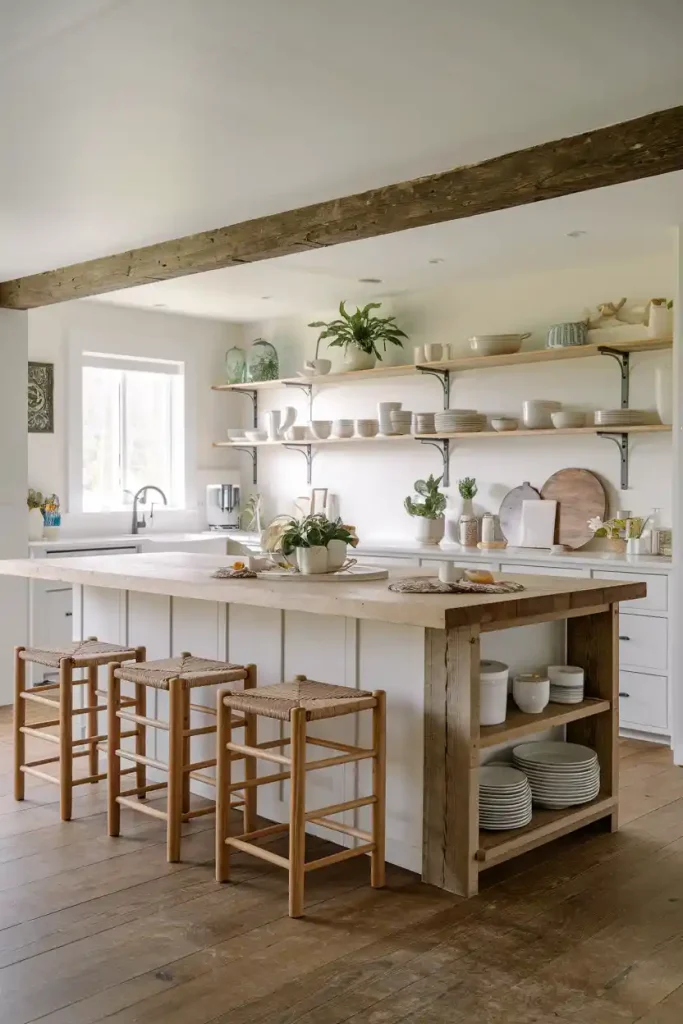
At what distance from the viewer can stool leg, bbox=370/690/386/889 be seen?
3.04 meters

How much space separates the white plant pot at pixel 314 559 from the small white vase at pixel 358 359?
3.16 metres

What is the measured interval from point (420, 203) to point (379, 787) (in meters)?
2.09

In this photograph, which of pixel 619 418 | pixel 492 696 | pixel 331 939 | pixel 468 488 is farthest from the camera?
pixel 468 488

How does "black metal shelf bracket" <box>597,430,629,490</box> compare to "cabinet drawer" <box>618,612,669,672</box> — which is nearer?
"cabinet drawer" <box>618,612,669,672</box>

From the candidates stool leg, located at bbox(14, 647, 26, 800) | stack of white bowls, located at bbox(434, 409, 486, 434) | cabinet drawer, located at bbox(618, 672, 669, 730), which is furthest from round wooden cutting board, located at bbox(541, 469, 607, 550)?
stool leg, located at bbox(14, 647, 26, 800)

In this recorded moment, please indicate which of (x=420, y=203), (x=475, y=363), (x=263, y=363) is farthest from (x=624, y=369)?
(x=263, y=363)

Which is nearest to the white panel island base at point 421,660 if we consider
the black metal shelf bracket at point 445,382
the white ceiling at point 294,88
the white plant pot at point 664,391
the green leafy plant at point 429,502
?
the white ceiling at point 294,88

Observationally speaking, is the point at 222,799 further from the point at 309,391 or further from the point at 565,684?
the point at 309,391

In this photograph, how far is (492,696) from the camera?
317 cm

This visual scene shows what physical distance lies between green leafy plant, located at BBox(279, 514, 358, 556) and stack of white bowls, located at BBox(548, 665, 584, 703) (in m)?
0.85

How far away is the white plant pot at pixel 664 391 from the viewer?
17.7 feet

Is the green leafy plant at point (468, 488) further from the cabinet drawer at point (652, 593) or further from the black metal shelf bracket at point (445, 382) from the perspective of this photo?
the cabinet drawer at point (652, 593)

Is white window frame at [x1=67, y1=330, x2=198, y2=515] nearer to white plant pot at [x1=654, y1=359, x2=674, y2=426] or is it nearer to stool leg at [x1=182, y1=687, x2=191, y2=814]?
stool leg at [x1=182, y1=687, x2=191, y2=814]

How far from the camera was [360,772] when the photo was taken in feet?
11.0
